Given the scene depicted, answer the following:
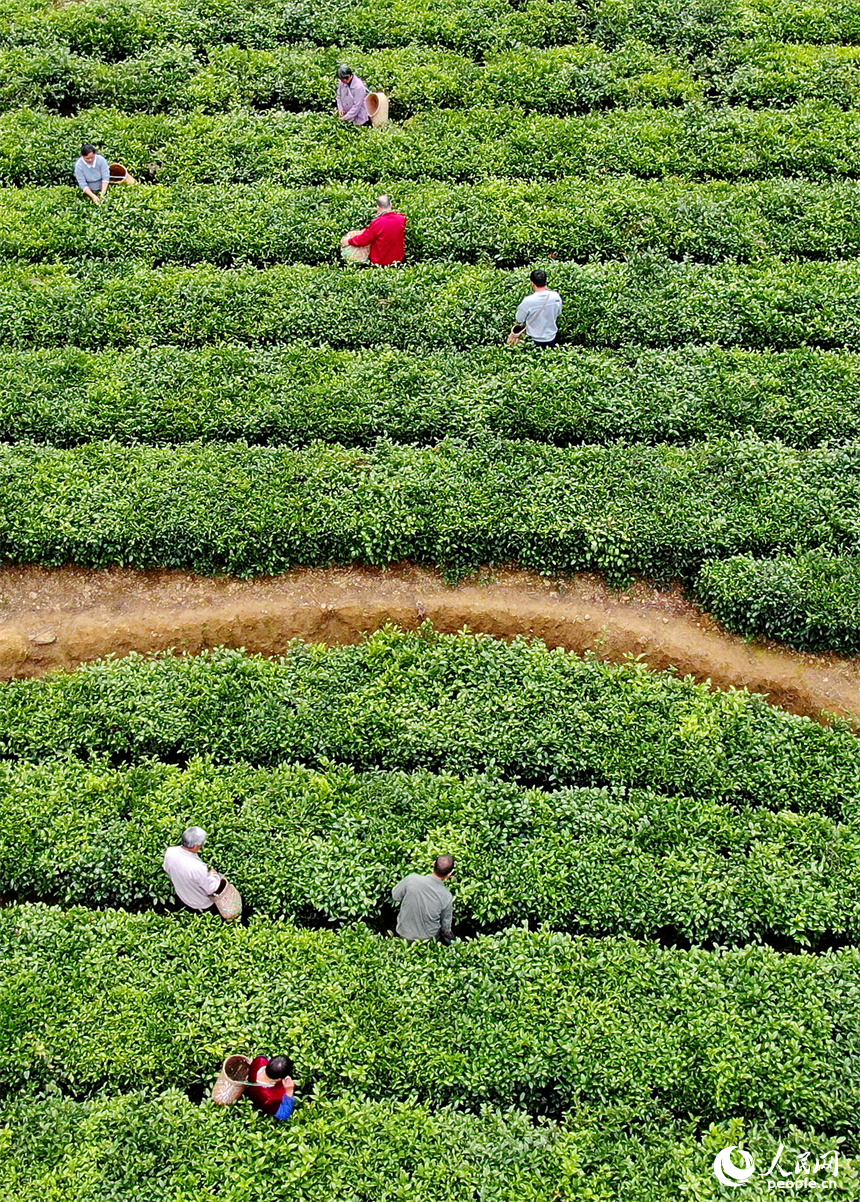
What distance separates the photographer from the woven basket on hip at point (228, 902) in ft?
36.9

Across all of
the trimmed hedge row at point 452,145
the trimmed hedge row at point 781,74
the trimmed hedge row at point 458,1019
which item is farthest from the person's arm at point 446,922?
the trimmed hedge row at point 781,74

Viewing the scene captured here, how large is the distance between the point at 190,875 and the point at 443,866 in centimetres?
249

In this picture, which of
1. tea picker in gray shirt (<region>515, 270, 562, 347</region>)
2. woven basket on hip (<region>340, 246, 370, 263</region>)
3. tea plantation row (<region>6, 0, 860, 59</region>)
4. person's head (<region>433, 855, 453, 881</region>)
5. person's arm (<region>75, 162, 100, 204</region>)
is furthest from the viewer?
tea plantation row (<region>6, 0, 860, 59</region>)

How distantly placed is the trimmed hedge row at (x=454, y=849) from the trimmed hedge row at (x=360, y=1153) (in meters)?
1.94

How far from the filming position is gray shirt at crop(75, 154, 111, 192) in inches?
714

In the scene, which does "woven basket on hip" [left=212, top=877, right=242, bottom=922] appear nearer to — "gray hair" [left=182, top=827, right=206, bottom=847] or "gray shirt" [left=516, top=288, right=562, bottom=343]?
"gray hair" [left=182, top=827, right=206, bottom=847]

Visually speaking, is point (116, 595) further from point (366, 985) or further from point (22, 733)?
point (366, 985)

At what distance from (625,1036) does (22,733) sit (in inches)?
A: 282

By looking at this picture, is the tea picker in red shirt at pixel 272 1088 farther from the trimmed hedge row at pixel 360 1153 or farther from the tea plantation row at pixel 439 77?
the tea plantation row at pixel 439 77

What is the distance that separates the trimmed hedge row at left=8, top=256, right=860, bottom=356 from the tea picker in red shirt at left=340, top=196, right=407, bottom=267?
313mm

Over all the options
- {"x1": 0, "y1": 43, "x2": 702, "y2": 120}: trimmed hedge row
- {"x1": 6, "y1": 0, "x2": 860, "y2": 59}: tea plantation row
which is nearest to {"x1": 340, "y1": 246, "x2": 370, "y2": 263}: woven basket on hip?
{"x1": 0, "y1": 43, "x2": 702, "y2": 120}: trimmed hedge row

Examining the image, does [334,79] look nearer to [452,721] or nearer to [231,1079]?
[452,721]

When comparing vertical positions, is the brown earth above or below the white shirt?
above

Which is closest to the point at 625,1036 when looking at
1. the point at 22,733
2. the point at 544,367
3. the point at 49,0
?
the point at 22,733
